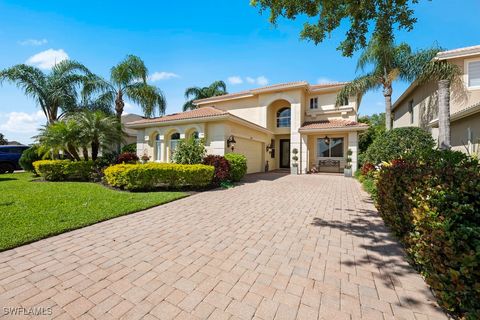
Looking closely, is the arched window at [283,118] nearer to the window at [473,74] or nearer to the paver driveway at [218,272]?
the window at [473,74]

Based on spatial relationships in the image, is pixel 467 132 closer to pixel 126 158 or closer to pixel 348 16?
pixel 348 16

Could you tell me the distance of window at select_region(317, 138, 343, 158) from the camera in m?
18.3

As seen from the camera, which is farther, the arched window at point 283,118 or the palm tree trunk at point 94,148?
the arched window at point 283,118

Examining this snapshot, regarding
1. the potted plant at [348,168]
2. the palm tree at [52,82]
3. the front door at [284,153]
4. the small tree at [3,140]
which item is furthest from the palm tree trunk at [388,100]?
the small tree at [3,140]

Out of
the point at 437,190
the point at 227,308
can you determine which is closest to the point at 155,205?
the point at 227,308

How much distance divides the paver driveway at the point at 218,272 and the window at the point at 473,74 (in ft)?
39.6

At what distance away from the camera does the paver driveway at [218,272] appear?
2.47 metres

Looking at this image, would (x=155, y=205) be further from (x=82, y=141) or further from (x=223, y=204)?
(x=82, y=141)

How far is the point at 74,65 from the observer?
1778 centimetres

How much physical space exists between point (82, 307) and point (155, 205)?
455 cm

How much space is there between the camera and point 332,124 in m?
17.1

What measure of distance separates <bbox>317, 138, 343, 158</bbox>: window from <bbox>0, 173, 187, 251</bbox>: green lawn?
566 inches

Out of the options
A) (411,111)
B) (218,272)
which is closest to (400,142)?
(411,111)

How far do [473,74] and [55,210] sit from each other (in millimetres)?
19185
